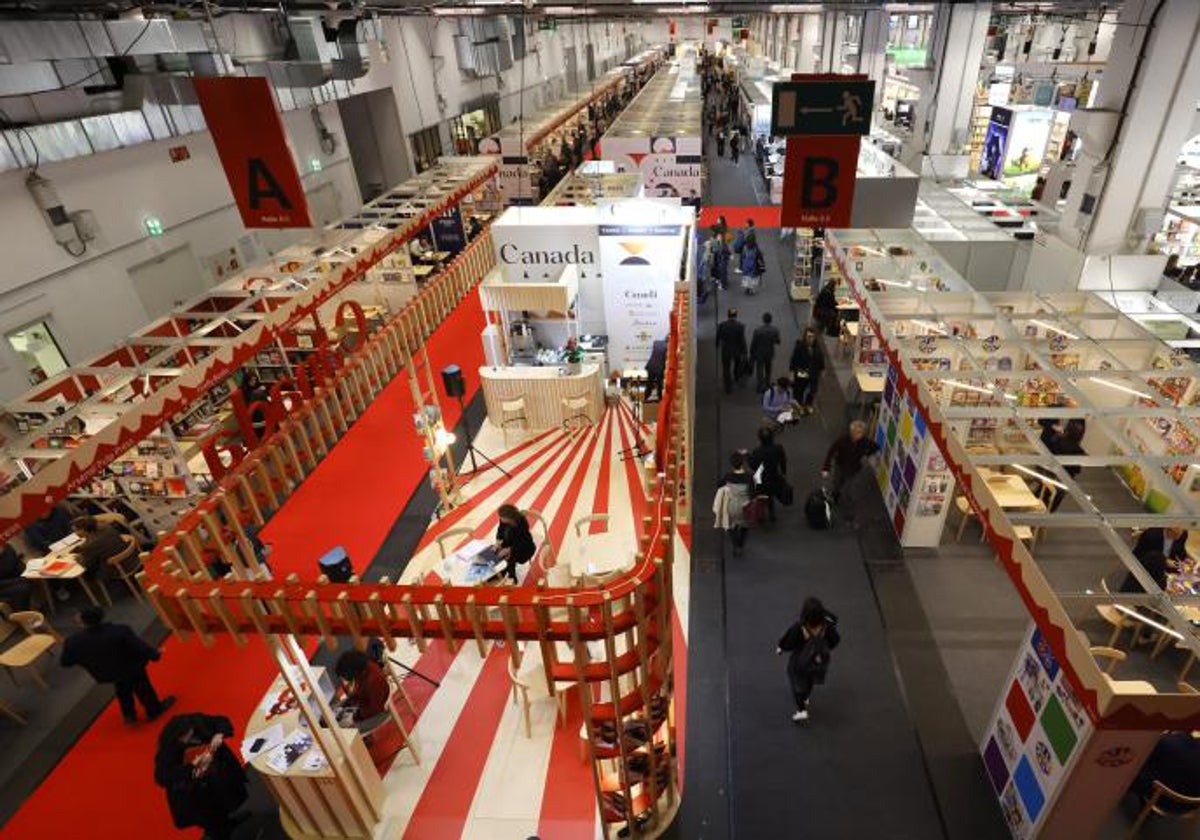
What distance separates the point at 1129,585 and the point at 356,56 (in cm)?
1538

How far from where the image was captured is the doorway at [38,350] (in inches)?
336

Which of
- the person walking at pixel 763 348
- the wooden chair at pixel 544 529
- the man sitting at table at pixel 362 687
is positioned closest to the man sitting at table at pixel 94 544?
the man sitting at table at pixel 362 687

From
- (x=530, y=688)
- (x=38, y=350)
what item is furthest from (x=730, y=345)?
(x=38, y=350)

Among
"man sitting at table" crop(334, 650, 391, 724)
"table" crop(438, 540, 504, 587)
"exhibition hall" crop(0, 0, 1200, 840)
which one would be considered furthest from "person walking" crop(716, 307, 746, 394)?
"man sitting at table" crop(334, 650, 391, 724)

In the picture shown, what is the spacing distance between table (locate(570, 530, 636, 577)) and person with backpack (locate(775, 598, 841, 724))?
6.33 feet

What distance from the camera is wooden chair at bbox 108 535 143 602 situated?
6701 mm

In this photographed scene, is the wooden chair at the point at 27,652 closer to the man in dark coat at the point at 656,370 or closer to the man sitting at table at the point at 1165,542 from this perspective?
the man in dark coat at the point at 656,370

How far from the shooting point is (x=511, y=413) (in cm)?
916

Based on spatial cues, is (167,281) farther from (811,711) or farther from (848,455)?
(811,711)

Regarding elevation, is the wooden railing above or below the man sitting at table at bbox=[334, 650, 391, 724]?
above

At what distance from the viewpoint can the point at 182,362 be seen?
8.13 meters

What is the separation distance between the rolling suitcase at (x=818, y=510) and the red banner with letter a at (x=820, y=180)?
2.96m

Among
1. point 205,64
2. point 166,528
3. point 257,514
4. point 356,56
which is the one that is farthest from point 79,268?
point 356,56

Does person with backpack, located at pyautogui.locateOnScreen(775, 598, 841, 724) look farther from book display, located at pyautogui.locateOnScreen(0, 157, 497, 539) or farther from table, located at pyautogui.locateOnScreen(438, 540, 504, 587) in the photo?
book display, located at pyautogui.locateOnScreen(0, 157, 497, 539)
